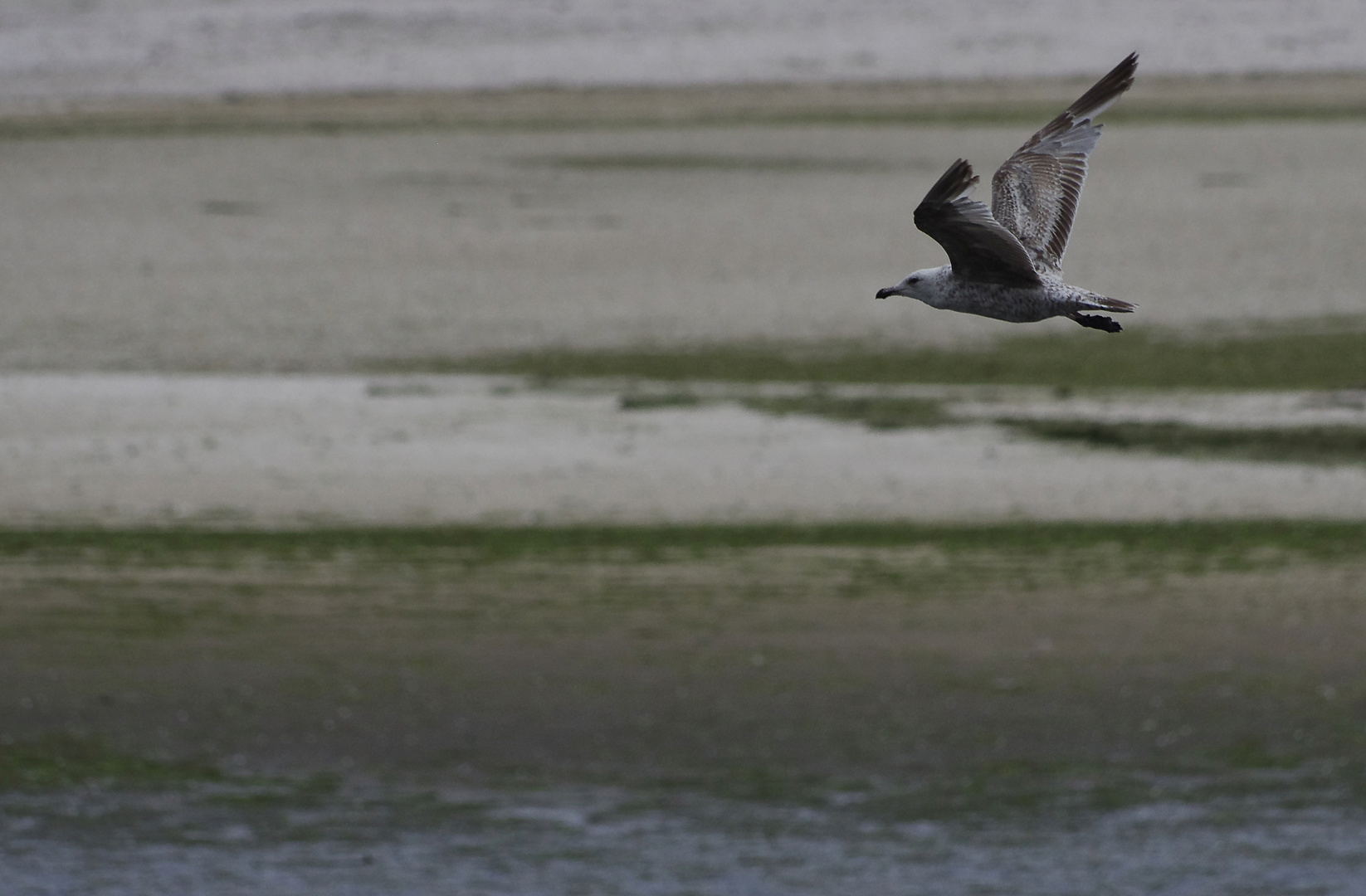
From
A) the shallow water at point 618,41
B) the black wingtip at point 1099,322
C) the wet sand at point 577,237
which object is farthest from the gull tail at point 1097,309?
the shallow water at point 618,41

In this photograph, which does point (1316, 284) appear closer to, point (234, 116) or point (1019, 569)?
point (1019, 569)

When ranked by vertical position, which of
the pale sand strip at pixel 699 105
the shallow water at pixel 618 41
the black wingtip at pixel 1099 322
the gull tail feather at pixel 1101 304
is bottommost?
the black wingtip at pixel 1099 322

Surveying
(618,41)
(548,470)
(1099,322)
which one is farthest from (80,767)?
(618,41)

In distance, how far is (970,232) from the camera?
5.27 metres

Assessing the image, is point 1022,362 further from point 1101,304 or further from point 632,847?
point 1101,304

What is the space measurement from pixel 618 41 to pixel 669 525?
23.4 metres

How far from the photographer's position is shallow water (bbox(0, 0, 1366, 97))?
36.2 metres

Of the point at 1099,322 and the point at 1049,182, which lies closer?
the point at 1099,322

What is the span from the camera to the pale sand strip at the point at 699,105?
3256 centimetres

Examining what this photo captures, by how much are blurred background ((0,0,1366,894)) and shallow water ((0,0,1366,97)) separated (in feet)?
18.3

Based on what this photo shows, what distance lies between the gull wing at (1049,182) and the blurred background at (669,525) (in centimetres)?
536

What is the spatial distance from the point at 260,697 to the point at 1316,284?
13.2 meters

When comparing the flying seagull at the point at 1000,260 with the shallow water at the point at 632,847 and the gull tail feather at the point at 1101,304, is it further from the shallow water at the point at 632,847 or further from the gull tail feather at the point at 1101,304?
the shallow water at the point at 632,847

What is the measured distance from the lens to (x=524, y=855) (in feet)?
37.4
